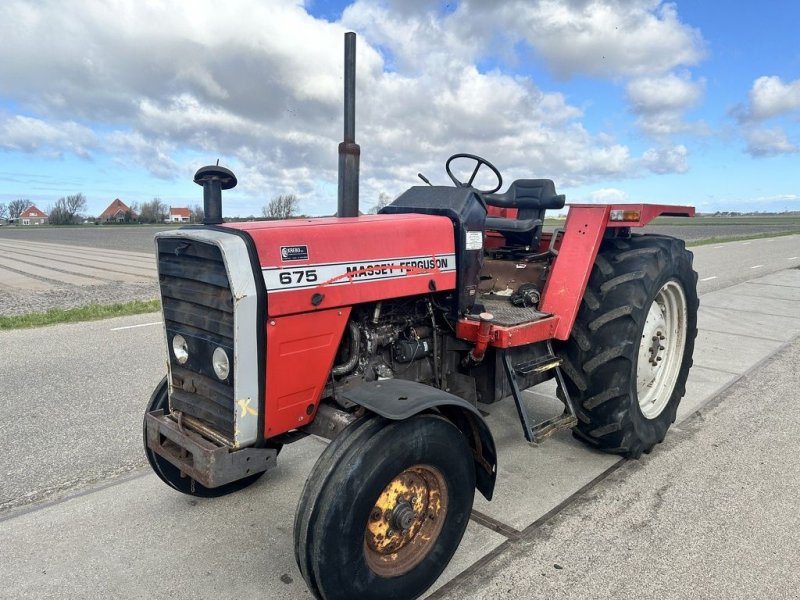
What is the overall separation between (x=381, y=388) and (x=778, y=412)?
3.60 m

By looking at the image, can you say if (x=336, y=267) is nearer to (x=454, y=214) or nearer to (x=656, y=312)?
(x=454, y=214)

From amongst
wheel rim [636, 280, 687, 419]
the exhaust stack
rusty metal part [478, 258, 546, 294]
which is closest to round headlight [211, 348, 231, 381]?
the exhaust stack

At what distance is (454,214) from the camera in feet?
9.65

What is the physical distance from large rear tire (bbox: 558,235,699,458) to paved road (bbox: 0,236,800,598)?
26 centimetres

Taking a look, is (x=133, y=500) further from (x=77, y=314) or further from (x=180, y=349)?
(x=77, y=314)

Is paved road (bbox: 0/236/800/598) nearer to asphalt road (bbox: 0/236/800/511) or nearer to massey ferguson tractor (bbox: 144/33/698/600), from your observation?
asphalt road (bbox: 0/236/800/511)

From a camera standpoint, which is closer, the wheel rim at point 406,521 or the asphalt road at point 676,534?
the wheel rim at point 406,521

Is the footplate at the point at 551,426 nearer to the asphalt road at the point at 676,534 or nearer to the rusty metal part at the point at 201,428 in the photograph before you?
the asphalt road at the point at 676,534

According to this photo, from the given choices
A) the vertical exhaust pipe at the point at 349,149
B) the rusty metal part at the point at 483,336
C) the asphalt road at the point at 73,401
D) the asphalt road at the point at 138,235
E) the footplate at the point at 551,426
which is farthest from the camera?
the asphalt road at the point at 138,235

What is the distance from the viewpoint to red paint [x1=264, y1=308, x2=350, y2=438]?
2.29 m

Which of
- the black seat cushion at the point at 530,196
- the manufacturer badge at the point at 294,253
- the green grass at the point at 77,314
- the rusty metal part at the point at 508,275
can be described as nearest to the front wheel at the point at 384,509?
the manufacturer badge at the point at 294,253

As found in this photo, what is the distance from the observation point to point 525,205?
13.6 feet

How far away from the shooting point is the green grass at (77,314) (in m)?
7.43

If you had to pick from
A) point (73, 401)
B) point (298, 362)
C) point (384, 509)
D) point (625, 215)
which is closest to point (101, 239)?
point (73, 401)
